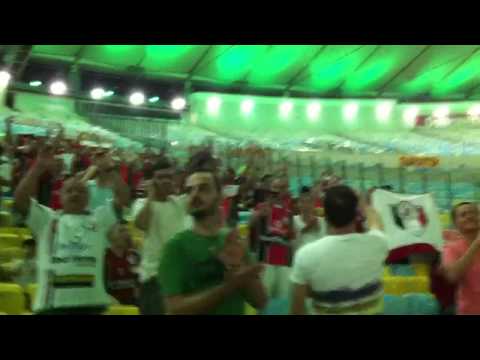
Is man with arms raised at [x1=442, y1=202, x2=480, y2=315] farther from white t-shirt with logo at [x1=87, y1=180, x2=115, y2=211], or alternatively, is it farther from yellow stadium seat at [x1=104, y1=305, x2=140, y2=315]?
white t-shirt with logo at [x1=87, y1=180, x2=115, y2=211]

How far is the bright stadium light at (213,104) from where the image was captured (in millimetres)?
27094

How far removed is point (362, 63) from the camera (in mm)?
30969

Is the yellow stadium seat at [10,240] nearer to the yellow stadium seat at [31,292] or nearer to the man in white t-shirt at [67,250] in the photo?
the yellow stadium seat at [31,292]

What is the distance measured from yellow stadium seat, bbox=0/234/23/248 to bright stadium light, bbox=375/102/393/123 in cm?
2490

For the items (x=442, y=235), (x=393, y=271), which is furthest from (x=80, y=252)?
(x=393, y=271)

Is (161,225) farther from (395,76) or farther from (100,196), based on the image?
(395,76)

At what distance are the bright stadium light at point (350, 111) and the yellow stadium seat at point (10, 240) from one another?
79.7 ft

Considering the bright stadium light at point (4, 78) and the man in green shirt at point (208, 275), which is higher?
the bright stadium light at point (4, 78)

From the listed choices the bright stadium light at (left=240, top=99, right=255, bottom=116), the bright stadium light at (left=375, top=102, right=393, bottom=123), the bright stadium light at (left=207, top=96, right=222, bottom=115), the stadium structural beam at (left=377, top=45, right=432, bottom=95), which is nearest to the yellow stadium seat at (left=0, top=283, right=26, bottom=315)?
the bright stadium light at (left=207, top=96, right=222, bottom=115)

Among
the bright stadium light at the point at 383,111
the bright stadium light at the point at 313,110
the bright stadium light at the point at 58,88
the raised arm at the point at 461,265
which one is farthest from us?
the bright stadium light at the point at 383,111

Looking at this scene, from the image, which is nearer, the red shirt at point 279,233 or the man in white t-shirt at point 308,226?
the red shirt at point 279,233

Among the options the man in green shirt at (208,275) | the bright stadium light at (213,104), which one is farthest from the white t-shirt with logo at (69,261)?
the bright stadium light at (213,104)
